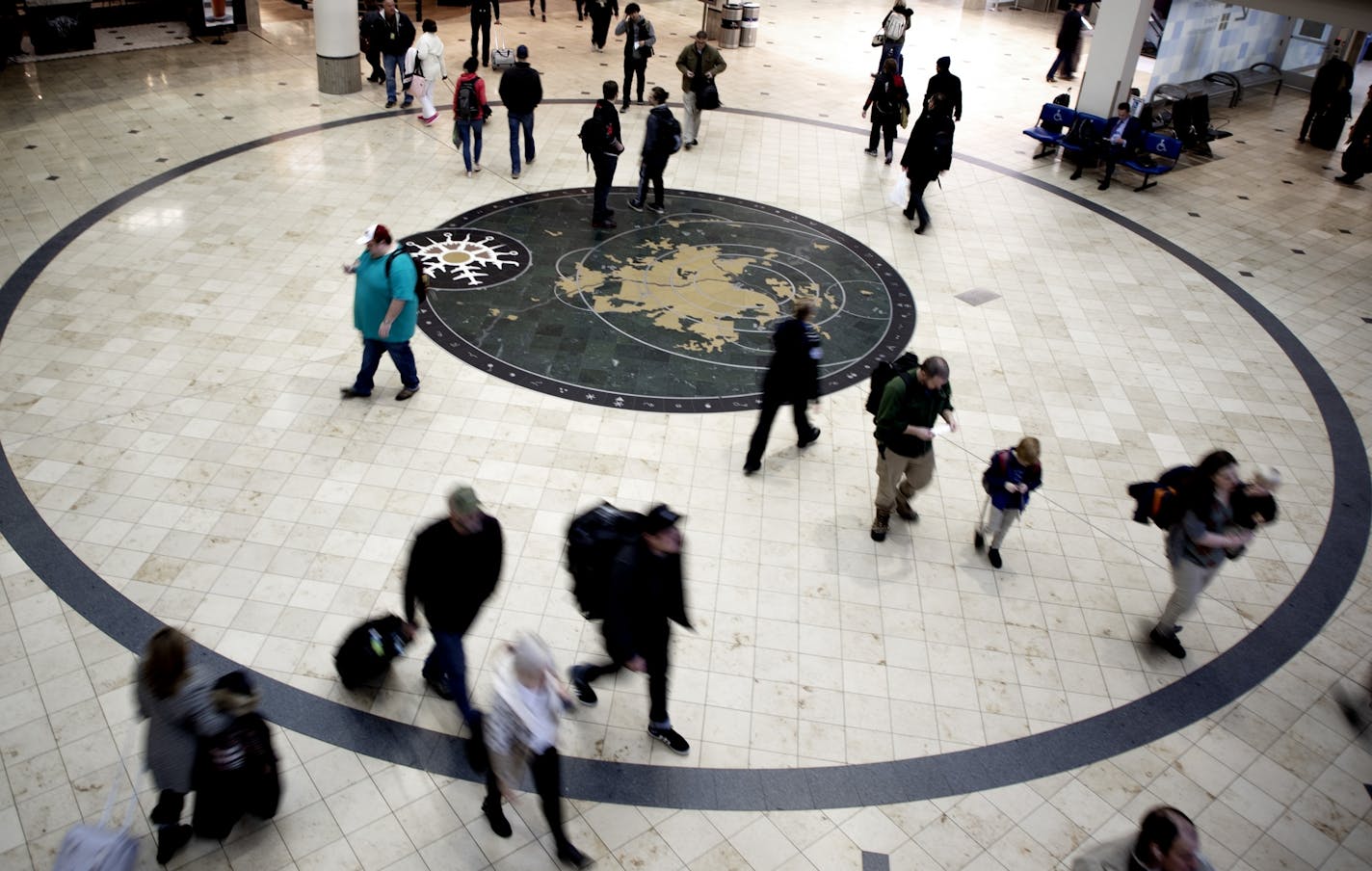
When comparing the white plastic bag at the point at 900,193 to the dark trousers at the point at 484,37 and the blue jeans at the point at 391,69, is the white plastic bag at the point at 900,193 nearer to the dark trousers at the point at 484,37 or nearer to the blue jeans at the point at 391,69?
the blue jeans at the point at 391,69

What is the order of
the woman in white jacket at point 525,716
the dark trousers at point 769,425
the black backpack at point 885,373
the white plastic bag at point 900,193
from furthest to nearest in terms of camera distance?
the white plastic bag at point 900,193 → the dark trousers at point 769,425 → the black backpack at point 885,373 → the woman in white jacket at point 525,716

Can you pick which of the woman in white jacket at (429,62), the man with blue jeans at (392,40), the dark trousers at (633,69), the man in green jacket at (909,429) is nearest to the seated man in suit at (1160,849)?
the man in green jacket at (909,429)

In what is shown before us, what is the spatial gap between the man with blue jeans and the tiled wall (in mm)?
12518

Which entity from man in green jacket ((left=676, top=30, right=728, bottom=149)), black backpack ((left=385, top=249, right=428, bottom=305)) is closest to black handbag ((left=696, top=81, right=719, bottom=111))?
man in green jacket ((left=676, top=30, right=728, bottom=149))

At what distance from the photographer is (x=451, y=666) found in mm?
5098

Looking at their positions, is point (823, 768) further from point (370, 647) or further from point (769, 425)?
point (769, 425)

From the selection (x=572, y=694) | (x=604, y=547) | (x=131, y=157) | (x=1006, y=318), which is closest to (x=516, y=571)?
(x=572, y=694)

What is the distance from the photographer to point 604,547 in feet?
16.1

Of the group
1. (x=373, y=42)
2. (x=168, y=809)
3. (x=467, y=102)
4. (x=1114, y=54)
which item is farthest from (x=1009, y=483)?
(x=373, y=42)

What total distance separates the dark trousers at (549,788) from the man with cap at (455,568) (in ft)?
1.09

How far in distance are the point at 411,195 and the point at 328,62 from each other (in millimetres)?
4669

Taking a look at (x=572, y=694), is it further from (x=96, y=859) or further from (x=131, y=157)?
(x=131, y=157)

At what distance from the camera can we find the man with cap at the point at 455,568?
4.60 m

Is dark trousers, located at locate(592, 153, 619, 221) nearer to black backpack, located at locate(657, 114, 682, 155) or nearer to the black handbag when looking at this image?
black backpack, located at locate(657, 114, 682, 155)
